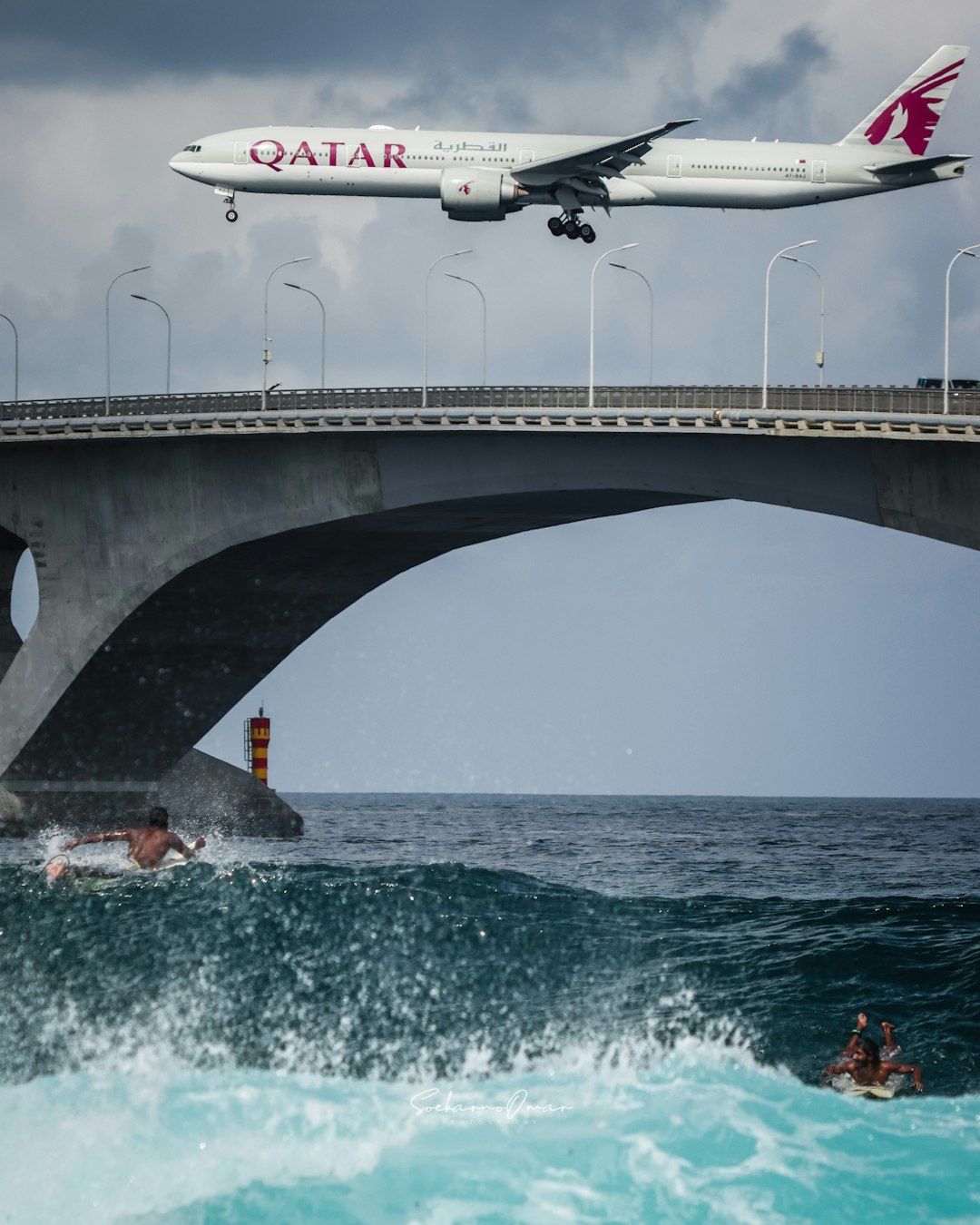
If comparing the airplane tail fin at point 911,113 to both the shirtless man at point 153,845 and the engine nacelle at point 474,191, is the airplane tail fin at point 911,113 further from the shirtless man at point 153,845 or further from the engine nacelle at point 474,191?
the shirtless man at point 153,845

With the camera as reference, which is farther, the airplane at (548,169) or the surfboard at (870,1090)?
the airplane at (548,169)

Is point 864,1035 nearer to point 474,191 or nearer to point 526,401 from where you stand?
point 526,401

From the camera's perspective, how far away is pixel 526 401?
6109 centimetres

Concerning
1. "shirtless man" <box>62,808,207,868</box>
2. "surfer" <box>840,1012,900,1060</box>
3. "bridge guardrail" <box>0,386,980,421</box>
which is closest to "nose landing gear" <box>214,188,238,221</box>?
"bridge guardrail" <box>0,386,980,421</box>

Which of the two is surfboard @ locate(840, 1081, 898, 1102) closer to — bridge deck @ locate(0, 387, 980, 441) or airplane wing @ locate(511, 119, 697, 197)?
bridge deck @ locate(0, 387, 980, 441)

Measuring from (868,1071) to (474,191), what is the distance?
45.1m

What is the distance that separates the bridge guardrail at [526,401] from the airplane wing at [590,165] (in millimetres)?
10215

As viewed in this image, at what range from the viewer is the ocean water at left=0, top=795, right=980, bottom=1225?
2397 centimetres

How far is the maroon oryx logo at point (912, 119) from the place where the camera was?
72.2 metres

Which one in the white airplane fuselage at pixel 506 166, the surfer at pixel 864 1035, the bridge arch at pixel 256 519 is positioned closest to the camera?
the surfer at pixel 864 1035

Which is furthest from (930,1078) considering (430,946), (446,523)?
(446,523)

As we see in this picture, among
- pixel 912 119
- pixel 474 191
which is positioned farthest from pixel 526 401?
pixel 912 119

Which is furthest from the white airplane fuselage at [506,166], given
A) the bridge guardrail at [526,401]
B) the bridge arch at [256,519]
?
the bridge arch at [256,519]

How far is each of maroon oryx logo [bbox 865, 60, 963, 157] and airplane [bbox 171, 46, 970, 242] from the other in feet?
0.55
